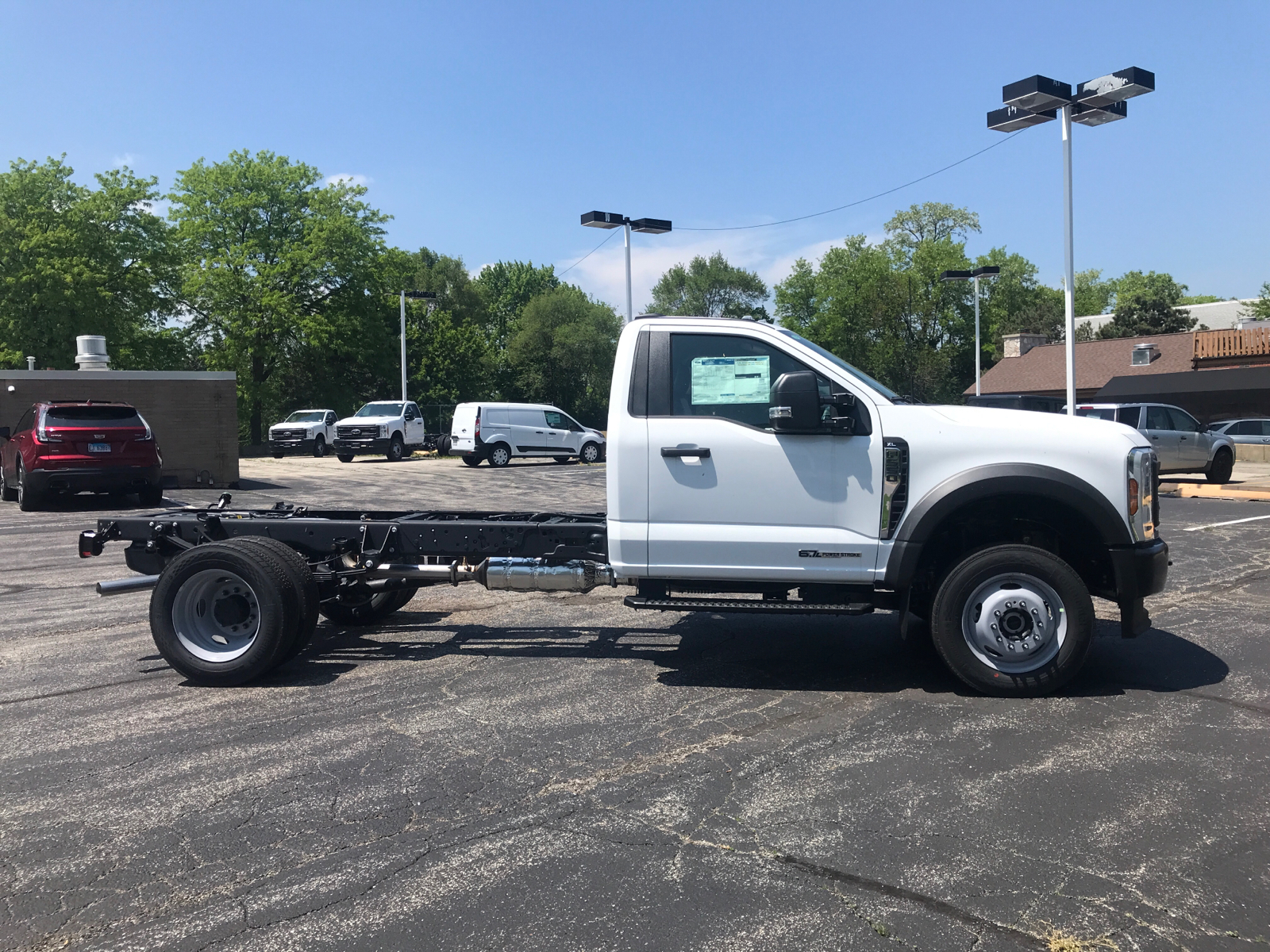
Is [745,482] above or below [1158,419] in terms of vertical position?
below

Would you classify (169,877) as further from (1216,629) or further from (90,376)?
(90,376)

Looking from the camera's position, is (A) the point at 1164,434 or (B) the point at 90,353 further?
(B) the point at 90,353

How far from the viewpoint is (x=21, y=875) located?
11.8 ft

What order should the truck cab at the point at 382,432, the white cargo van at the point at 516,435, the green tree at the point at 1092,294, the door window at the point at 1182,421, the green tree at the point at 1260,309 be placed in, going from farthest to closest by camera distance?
the green tree at the point at 1092,294 < the green tree at the point at 1260,309 < the truck cab at the point at 382,432 < the white cargo van at the point at 516,435 < the door window at the point at 1182,421

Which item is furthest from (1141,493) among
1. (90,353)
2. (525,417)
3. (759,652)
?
(525,417)

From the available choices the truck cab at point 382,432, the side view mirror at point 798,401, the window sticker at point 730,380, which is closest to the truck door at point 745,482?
the window sticker at point 730,380

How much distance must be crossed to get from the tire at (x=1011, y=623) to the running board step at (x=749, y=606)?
0.46 metres

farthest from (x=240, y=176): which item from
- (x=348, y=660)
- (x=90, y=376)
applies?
(x=348, y=660)

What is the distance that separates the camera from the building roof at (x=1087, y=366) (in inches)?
1789

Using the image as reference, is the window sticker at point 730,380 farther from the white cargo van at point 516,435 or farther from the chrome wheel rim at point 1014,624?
the white cargo van at point 516,435

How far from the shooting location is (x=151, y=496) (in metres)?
17.5

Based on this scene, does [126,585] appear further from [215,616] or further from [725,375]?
[725,375]

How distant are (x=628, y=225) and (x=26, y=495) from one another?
17.4 metres

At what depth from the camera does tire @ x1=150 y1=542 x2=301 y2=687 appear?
5.99m
